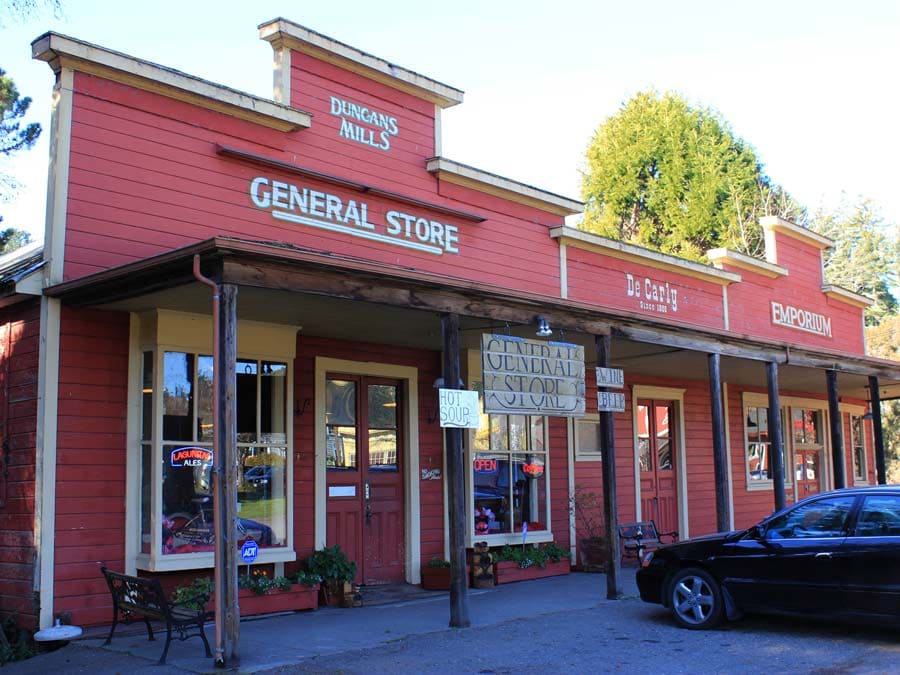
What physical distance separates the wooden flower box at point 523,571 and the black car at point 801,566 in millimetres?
3188

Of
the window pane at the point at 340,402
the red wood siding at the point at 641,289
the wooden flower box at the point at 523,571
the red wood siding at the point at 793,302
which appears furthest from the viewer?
the red wood siding at the point at 793,302

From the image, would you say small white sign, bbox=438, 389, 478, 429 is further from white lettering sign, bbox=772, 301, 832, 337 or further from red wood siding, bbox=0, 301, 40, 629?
white lettering sign, bbox=772, 301, 832, 337

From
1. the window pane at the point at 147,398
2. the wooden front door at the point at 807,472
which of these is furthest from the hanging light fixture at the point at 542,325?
the wooden front door at the point at 807,472

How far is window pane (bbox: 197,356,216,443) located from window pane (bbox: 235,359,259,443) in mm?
454

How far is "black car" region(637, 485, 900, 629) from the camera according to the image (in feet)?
26.1

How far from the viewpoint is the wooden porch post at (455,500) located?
29.3 ft

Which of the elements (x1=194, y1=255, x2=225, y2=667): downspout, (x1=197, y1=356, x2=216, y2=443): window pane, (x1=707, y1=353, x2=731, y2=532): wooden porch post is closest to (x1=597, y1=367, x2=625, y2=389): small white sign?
(x1=707, y1=353, x2=731, y2=532): wooden porch post

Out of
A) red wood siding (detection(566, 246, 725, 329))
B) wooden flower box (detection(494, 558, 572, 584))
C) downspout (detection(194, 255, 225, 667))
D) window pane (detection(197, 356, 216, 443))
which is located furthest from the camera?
red wood siding (detection(566, 246, 725, 329))

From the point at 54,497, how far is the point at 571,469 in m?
8.02

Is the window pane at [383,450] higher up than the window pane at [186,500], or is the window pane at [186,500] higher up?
the window pane at [383,450]

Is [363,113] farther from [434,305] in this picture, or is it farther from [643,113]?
[643,113]

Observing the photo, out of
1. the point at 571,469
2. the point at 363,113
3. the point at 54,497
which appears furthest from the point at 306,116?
the point at 571,469

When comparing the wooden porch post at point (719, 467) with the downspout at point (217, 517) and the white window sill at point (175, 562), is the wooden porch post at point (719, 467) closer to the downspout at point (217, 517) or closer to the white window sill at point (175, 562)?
the white window sill at point (175, 562)

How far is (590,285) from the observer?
14.4 meters
